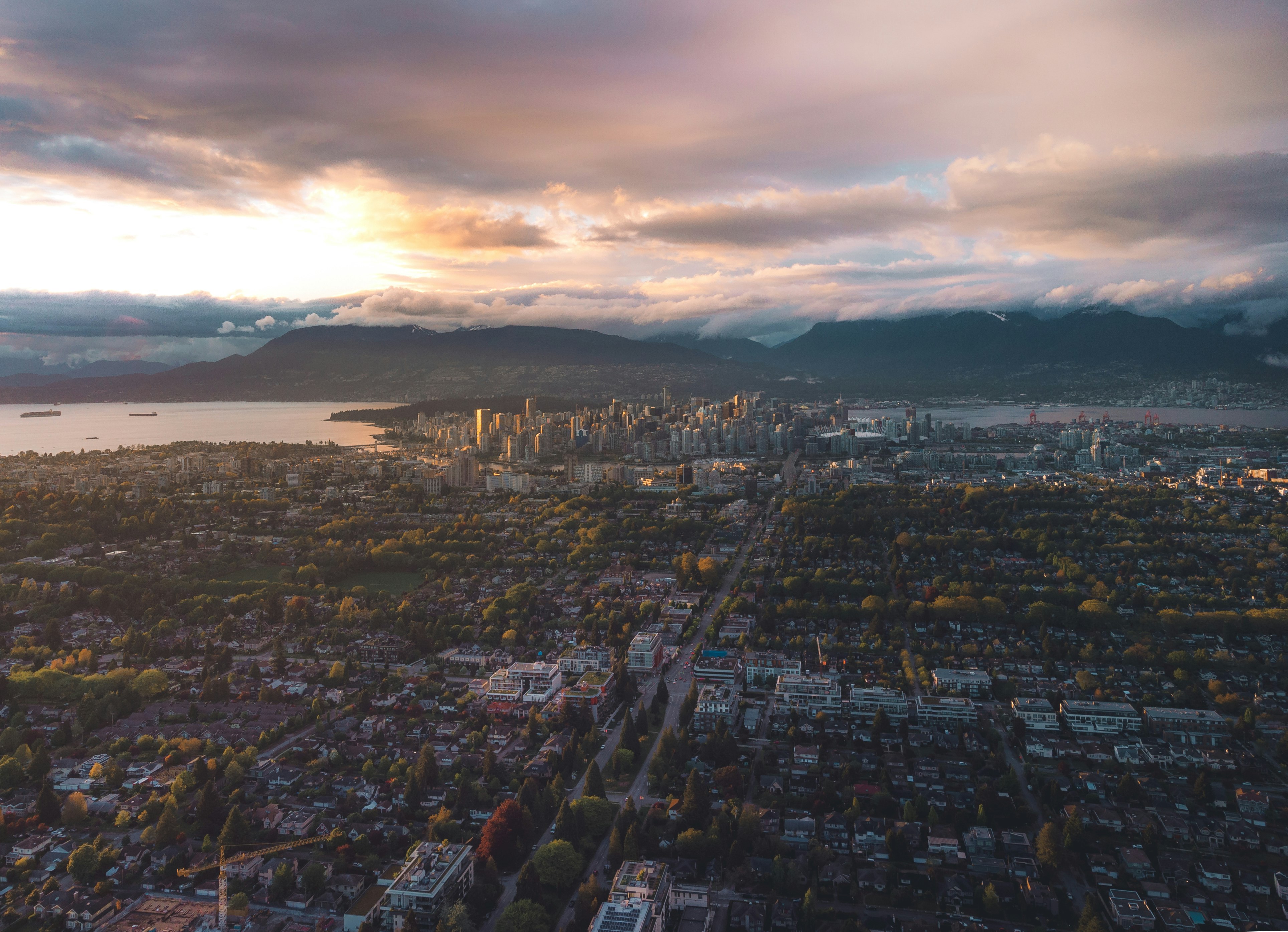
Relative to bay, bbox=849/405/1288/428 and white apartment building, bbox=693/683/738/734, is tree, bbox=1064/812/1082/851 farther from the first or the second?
bay, bbox=849/405/1288/428

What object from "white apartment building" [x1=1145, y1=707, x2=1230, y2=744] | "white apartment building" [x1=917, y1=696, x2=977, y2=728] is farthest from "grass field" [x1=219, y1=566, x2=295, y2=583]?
"white apartment building" [x1=1145, y1=707, x2=1230, y2=744]

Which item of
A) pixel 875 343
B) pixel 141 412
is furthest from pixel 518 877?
pixel 875 343

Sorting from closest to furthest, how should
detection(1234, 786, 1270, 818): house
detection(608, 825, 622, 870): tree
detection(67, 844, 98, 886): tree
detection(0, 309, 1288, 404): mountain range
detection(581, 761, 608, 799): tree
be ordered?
detection(67, 844, 98, 886): tree < detection(608, 825, 622, 870): tree < detection(1234, 786, 1270, 818): house < detection(581, 761, 608, 799): tree < detection(0, 309, 1288, 404): mountain range

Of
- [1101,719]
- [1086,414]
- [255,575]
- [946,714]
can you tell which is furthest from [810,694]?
[1086,414]

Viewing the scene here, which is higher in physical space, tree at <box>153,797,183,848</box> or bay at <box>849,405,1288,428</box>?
bay at <box>849,405,1288,428</box>

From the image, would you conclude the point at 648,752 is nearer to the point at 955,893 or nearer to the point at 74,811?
the point at 955,893

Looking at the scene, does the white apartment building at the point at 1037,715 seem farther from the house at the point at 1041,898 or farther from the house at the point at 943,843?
the house at the point at 1041,898

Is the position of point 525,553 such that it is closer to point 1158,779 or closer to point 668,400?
point 1158,779
